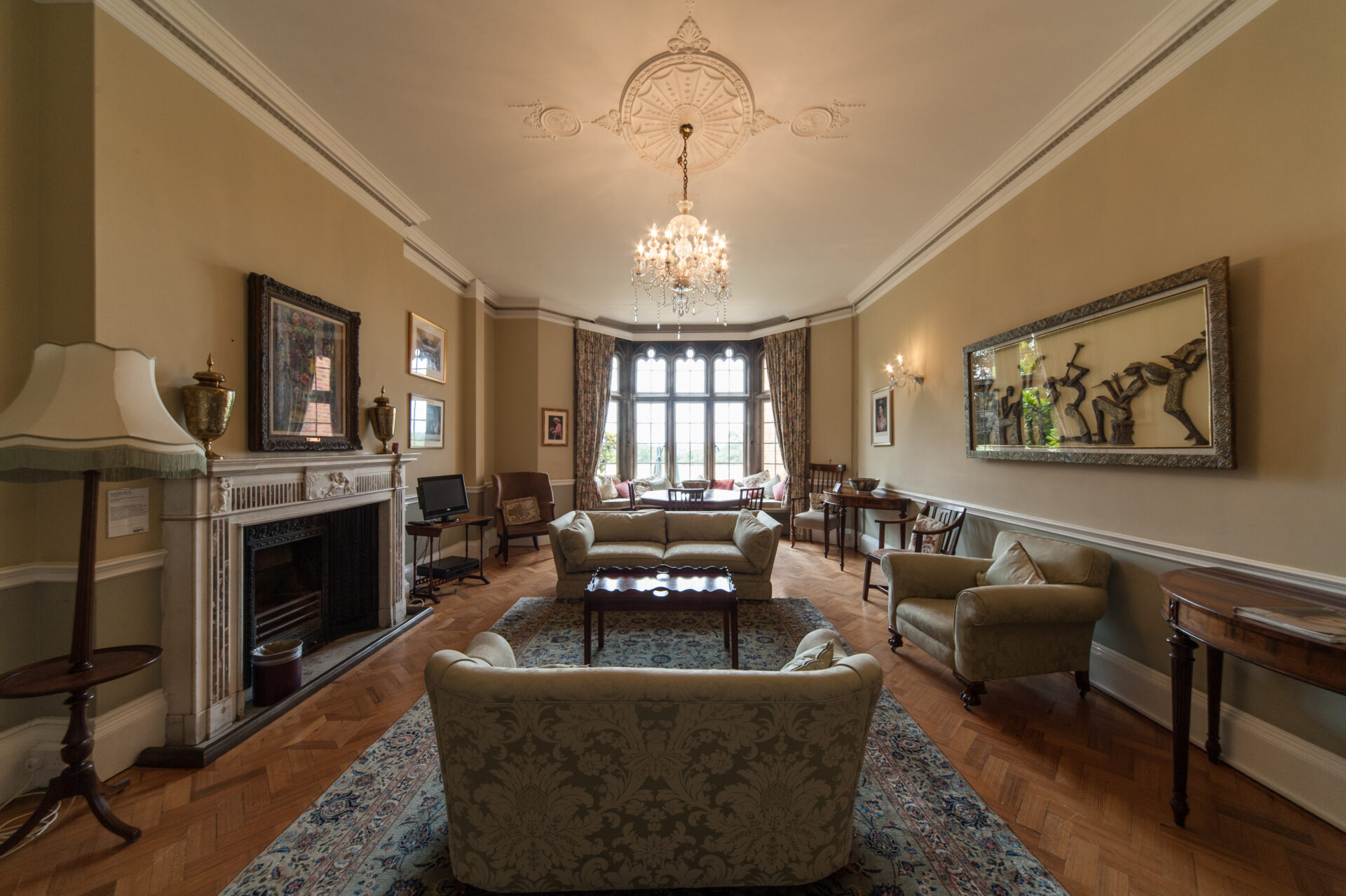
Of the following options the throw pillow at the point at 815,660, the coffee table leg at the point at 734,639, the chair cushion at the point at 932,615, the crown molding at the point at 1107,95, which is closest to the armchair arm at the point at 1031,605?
the chair cushion at the point at 932,615

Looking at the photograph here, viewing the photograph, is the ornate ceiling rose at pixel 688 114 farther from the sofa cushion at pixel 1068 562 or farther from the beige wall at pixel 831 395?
the beige wall at pixel 831 395

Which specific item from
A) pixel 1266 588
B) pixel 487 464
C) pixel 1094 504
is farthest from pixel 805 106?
pixel 487 464

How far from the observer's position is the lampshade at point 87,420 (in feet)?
5.33

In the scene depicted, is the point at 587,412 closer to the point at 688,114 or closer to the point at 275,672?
the point at 688,114

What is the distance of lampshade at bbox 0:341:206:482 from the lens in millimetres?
1624

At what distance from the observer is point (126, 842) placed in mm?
1782

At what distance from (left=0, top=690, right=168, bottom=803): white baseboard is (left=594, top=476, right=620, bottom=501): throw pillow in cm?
585

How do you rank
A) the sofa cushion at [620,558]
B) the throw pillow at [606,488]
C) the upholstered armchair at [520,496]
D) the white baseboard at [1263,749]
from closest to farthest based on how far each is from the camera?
the white baseboard at [1263,749] → the sofa cushion at [620,558] → the upholstered armchair at [520,496] → the throw pillow at [606,488]

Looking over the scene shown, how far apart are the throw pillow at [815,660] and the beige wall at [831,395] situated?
6.10m

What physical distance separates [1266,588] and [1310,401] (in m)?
0.79

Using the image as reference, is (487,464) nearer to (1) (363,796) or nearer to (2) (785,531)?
(2) (785,531)

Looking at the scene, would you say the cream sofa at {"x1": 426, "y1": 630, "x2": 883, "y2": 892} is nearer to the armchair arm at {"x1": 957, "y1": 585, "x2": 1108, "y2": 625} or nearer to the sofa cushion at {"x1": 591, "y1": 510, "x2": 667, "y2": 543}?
the armchair arm at {"x1": 957, "y1": 585, "x2": 1108, "y2": 625}

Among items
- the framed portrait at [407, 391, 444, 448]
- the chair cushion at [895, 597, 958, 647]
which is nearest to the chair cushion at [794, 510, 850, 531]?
the chair cushion at [895, 597, 958, 647]

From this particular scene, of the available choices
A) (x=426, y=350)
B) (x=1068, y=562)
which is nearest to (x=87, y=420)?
(x=426, y=350)
